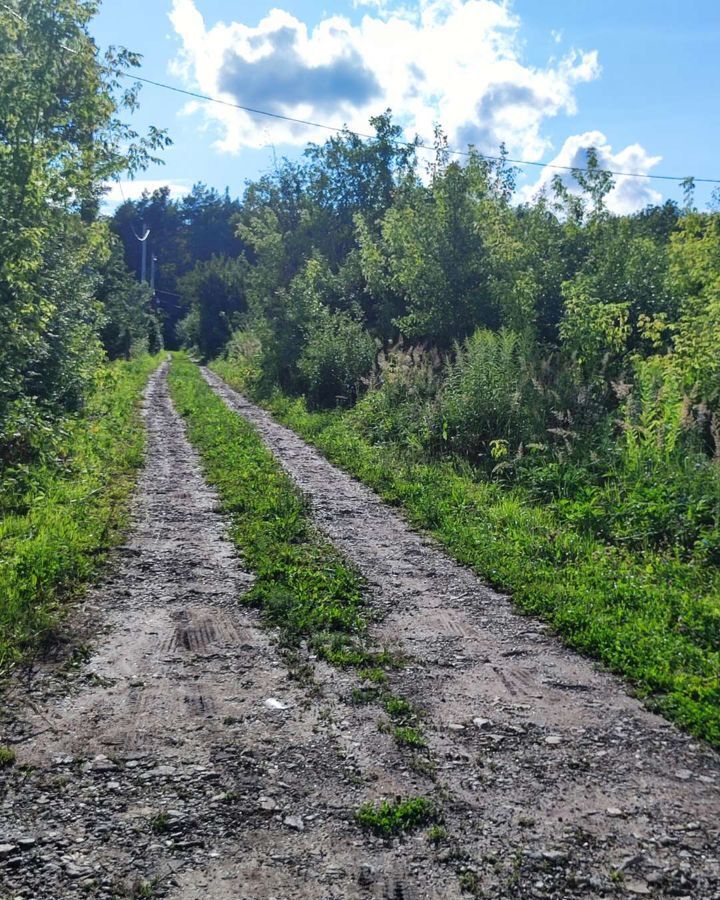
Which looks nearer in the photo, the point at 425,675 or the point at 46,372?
the point at 425,675

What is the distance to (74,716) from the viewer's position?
364 cm

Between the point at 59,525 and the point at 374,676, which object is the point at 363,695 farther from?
the point at 59,525

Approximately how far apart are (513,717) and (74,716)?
2.35m

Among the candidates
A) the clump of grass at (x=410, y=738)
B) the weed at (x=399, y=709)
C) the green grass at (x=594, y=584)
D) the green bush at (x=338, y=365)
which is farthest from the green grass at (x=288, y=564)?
the green bush at (x=338, y=365)

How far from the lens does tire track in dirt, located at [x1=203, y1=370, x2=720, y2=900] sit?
8.65ft

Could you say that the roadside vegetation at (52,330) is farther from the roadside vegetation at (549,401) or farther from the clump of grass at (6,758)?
the roadside vegetation at (549,401)

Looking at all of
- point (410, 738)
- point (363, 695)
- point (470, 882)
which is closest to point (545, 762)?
point (410, 738)

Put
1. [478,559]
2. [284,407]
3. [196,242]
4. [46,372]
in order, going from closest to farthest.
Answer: [478,559] → [46,372] → [284,407] → [196,242]

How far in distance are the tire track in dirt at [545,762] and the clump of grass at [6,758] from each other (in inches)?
79.2

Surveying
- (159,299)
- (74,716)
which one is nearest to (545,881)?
(74,716)

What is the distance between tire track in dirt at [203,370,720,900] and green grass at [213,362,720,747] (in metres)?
0.19

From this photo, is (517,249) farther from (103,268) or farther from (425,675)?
(103,268)

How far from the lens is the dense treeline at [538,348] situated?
791 centimetres

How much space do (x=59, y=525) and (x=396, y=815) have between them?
4948 millimetres
